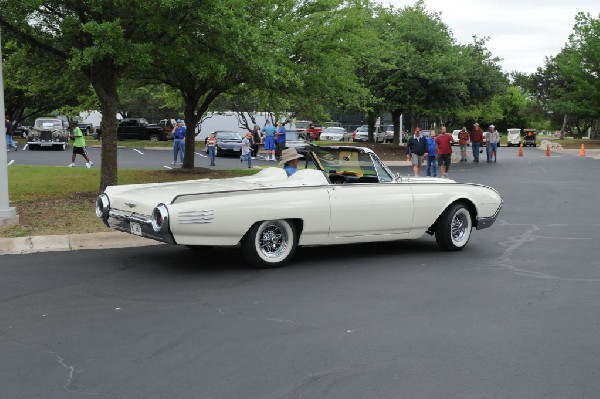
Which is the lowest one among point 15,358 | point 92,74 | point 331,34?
point 15,358

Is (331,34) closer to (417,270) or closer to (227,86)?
(227,86)

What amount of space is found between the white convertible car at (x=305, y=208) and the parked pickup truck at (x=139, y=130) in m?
41.4

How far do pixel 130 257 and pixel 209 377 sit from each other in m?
4.66

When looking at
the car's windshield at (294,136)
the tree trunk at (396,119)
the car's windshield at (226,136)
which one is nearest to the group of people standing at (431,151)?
the car's windshield at (294,136)

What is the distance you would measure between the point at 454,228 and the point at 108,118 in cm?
774

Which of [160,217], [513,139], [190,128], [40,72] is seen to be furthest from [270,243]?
[513,139]

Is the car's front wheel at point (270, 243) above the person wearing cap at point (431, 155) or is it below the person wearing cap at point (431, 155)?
below

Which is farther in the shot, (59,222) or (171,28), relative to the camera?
(171,28)

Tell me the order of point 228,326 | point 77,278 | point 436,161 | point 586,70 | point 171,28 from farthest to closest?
1. point 586,70
2. point 436,161
3. point 171,28
4. point 77,278
5. point 228,326

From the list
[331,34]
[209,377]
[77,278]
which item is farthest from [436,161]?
[209,377]

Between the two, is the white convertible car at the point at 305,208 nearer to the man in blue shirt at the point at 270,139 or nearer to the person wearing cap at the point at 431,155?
the person wearing cap at the point at 431,155

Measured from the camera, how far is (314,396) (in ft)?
14.7

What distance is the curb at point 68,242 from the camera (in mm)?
9641

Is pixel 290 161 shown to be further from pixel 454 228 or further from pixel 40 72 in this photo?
pixel 40 72
